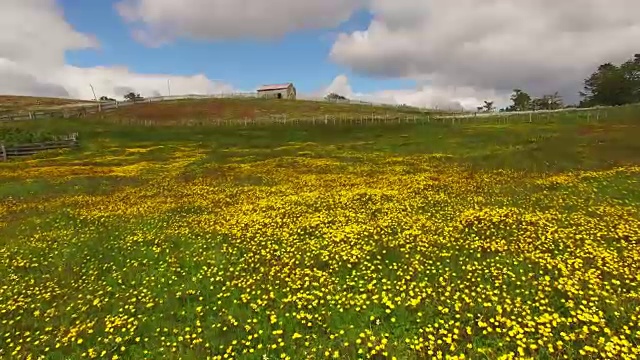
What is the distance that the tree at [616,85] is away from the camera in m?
110

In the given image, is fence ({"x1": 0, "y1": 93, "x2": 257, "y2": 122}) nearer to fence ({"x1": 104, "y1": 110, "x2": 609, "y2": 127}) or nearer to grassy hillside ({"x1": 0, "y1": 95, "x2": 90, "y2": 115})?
fence ({"x1": 104, "y1": 110, "x2": 609, "y2": 127})

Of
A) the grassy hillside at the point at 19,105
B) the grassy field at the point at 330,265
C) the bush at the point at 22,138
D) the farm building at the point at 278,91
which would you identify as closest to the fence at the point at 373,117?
the bush at the point at 22,138

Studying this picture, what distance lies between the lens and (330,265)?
1367 cm

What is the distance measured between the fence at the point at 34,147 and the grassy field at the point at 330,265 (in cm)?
1998

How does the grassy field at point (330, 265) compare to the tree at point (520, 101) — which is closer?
the grassy field at point (330, 265)

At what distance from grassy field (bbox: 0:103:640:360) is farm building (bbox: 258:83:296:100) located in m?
117

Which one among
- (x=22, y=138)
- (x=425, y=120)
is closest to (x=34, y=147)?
(x=22, y=138)

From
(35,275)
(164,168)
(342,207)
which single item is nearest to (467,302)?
(342,207)

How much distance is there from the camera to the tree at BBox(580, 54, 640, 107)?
363ft

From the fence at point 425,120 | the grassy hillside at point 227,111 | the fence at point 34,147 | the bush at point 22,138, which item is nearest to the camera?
the fence at point 34,147

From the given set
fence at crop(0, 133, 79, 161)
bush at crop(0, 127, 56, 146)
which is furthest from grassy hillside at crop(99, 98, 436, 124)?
fence at crop(0, 133, 79, 161)

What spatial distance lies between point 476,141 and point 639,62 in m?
111

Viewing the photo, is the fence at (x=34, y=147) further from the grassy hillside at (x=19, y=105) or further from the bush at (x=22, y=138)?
the grassy hillside at (x=19, y=105)

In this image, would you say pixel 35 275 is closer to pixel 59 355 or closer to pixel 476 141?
pixel 59 355
